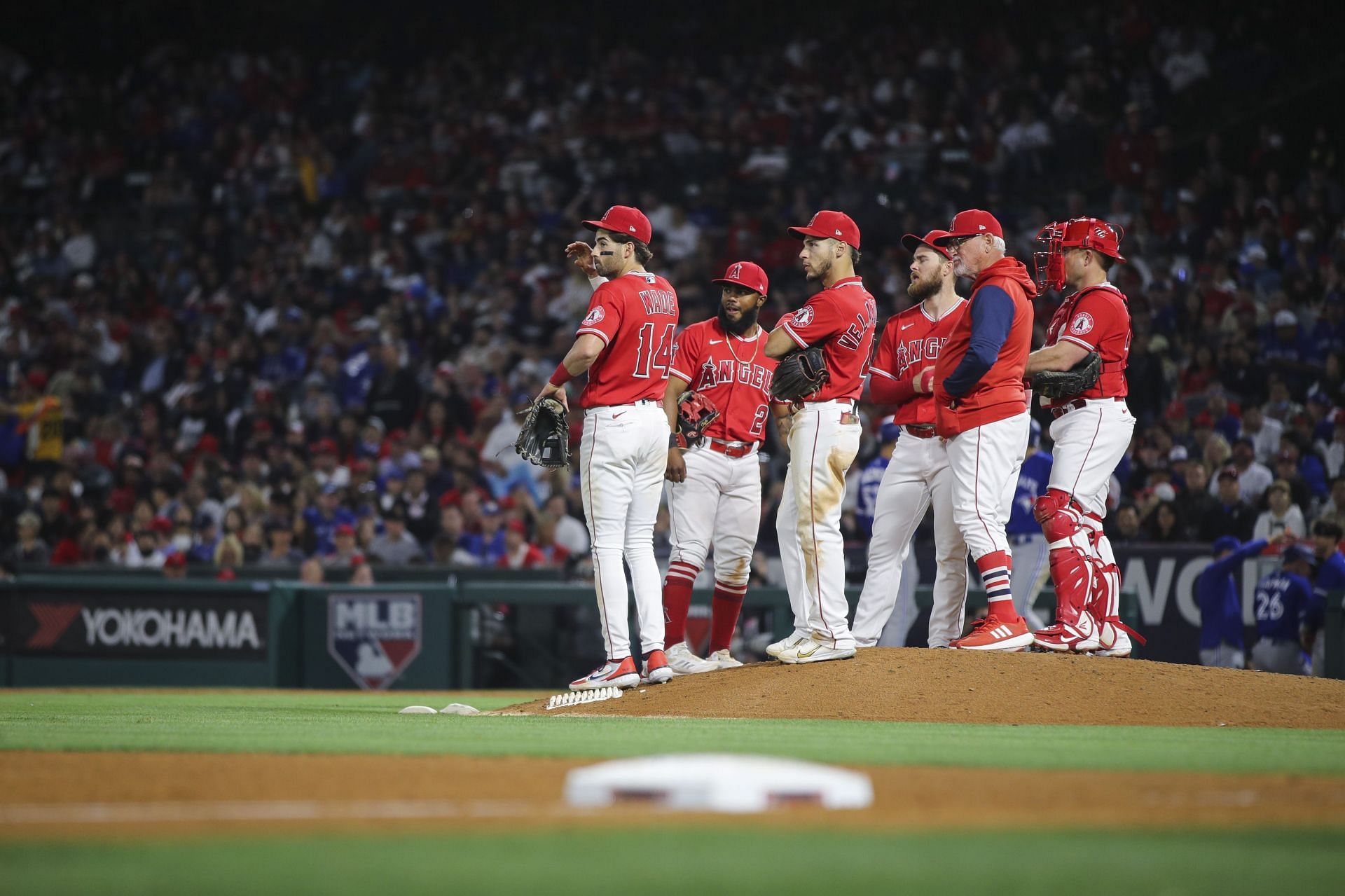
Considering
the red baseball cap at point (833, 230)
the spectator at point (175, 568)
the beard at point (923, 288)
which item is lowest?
the spectator at point (175, 568)

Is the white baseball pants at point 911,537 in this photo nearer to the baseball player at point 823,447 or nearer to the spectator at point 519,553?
the baseball player at point 823,447

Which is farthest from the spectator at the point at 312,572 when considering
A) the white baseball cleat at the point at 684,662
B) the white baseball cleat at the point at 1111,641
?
the white baseball cleat at the point at 1111,641

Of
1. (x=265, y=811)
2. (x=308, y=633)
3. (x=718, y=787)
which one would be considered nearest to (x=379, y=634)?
(x=308, y=633)

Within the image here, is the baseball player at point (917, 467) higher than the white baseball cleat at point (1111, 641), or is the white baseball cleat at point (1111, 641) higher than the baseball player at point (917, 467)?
the baseball player at point (917, 467)

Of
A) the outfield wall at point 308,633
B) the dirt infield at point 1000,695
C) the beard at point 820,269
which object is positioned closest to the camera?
the dirt infield at point 1000,695

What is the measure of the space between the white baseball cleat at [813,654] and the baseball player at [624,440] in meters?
0.68

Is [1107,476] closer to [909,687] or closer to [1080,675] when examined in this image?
[1080,675]

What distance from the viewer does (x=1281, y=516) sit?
40.0 ft

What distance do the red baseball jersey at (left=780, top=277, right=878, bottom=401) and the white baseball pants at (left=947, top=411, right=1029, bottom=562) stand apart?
25.5 inches

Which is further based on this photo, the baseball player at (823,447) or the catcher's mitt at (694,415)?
the catcher's mitt at (694,415)

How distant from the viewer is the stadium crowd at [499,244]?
15320 mm

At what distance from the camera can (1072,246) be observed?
8.48m

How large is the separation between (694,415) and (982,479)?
1709 mm

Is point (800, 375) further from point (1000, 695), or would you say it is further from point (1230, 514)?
point (1230, 514)
